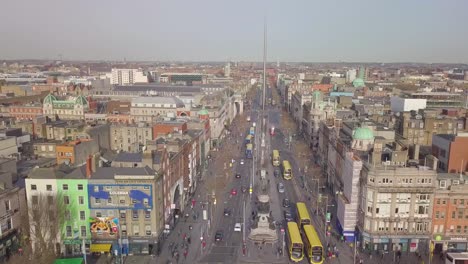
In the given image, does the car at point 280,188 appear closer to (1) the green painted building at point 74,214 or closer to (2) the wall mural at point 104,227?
(2) the wall mural at point 104,227

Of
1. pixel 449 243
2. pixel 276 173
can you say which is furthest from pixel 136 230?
pixel 276 173

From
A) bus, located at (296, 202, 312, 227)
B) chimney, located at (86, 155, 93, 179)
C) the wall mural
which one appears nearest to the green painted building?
the wall mural

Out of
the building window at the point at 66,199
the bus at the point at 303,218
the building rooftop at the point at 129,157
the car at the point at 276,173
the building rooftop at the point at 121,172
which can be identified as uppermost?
the building rooftop at the point at 129,157

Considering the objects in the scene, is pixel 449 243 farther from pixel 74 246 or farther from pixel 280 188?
pixel 74 246

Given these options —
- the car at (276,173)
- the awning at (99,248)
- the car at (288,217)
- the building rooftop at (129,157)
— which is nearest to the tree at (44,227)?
the awning at (99,248)

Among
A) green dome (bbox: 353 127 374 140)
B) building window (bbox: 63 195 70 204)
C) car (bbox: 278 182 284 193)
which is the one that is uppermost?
green dome (bbox: 353 127 374 140)

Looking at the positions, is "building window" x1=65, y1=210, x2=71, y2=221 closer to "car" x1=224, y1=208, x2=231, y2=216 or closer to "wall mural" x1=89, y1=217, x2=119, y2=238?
"wall mural" x1=89, y1=217, x2=119, y2=238
